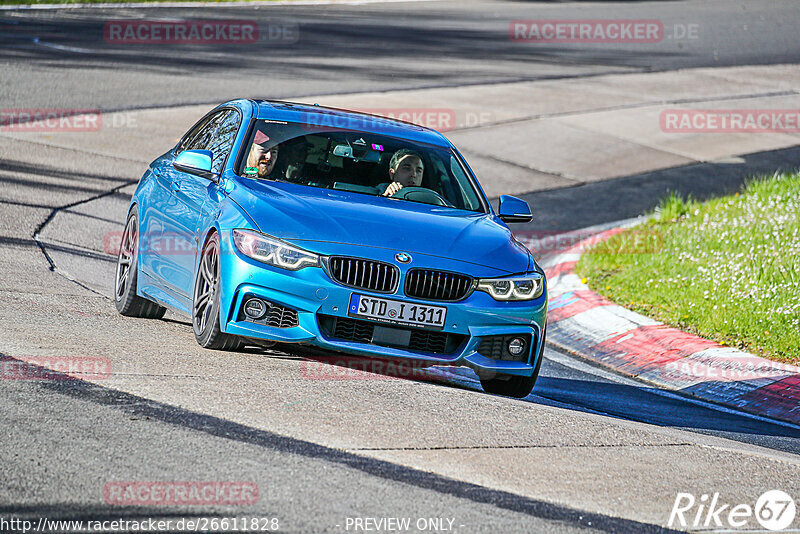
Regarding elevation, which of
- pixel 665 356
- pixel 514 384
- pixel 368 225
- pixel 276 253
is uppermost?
pixel 368 225

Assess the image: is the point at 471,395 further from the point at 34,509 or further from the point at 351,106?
the point at 351,106

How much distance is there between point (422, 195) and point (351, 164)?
51 cm

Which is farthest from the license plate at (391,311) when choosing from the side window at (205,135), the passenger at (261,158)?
the side window at (205,135)

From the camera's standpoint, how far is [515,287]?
7.14 metres

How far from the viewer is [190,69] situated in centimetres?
2278

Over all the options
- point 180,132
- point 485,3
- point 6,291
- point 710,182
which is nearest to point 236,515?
point 6,291

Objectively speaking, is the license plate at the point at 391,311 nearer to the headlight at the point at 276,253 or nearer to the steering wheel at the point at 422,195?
the headlight at the point at 276,253

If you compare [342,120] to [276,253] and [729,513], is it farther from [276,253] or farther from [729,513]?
[729,513]

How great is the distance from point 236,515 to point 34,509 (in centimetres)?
73

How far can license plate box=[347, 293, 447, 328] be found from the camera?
674cm

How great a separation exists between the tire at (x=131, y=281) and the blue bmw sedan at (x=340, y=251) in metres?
0.03

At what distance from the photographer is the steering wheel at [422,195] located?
7984 mm

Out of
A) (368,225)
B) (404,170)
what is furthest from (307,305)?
(404,170)

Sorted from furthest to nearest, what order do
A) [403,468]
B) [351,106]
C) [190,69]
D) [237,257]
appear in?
[190,69], [351,106], [237,257], [403,468]
